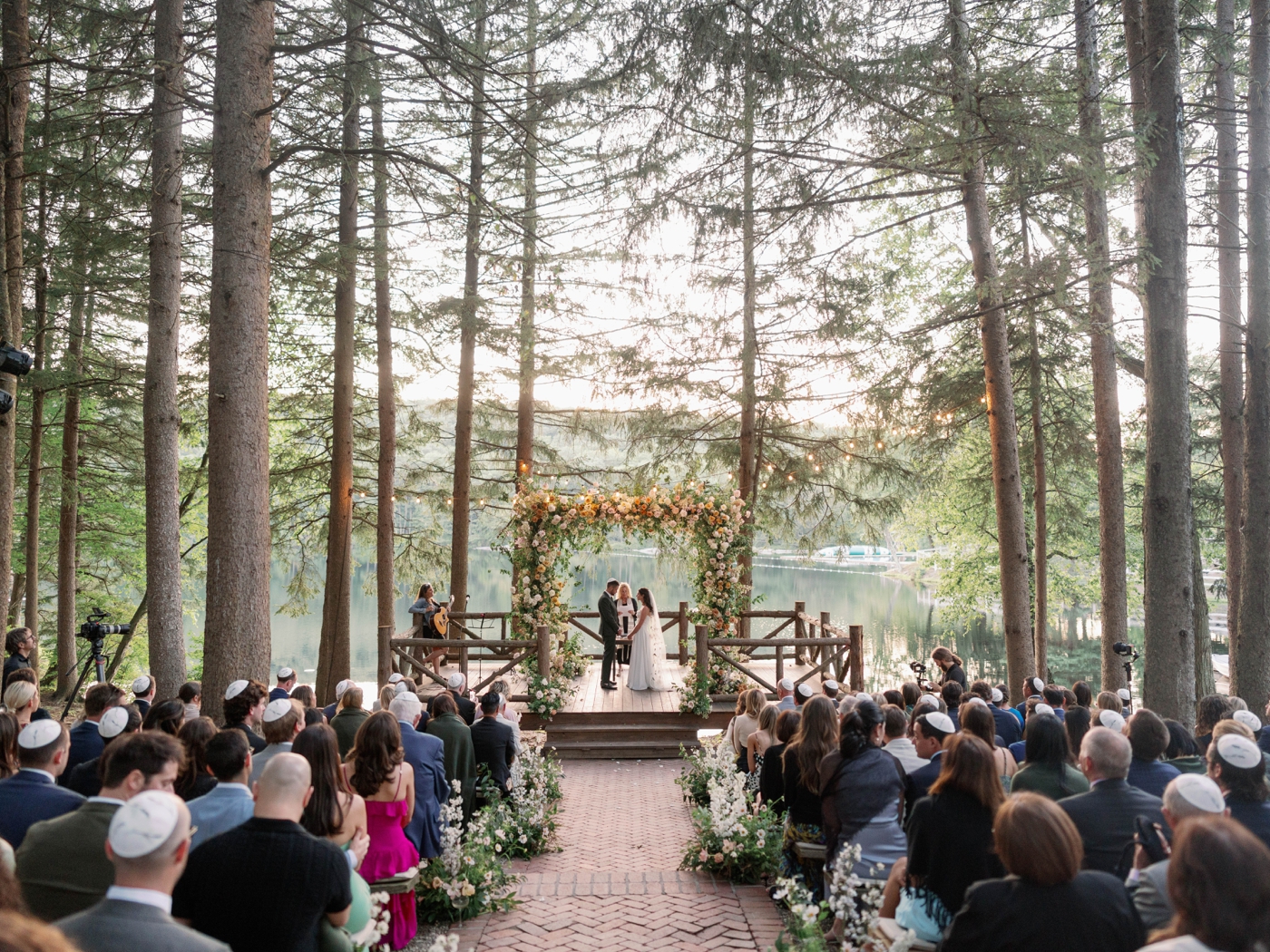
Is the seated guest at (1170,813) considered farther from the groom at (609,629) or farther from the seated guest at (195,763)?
the groom at (609,629)

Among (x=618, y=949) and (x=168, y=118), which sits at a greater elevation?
(x=168, y=118)

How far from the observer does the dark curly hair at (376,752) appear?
464cm

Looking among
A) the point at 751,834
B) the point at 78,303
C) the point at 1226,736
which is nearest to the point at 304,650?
the point at 78,303

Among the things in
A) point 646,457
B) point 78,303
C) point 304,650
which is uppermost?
point 78,303

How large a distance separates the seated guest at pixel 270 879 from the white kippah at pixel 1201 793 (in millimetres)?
3114

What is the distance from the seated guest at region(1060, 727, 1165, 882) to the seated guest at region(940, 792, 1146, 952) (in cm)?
94

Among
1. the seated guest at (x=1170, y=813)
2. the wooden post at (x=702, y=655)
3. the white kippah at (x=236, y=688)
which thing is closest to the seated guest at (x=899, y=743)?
the seated guest at (x=1170, y=813)

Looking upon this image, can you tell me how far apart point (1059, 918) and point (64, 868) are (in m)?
3.52

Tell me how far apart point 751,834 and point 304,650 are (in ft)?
124

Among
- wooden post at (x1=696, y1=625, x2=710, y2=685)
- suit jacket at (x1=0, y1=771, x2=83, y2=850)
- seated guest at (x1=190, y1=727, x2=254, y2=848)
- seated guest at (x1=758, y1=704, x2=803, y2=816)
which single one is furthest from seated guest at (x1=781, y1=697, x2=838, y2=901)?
wooden post at (x1=696, y1=625, x2=710, y2=685)

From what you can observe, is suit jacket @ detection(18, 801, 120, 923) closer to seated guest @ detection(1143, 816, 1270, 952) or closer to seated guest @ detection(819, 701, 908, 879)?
seated guest @ detection(1143, 816, 1270, 952)

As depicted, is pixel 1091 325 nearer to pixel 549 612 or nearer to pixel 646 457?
pixel 549 612

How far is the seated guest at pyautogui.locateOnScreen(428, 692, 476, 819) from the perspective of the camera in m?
6.42

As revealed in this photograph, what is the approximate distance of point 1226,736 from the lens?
11.8 feet
